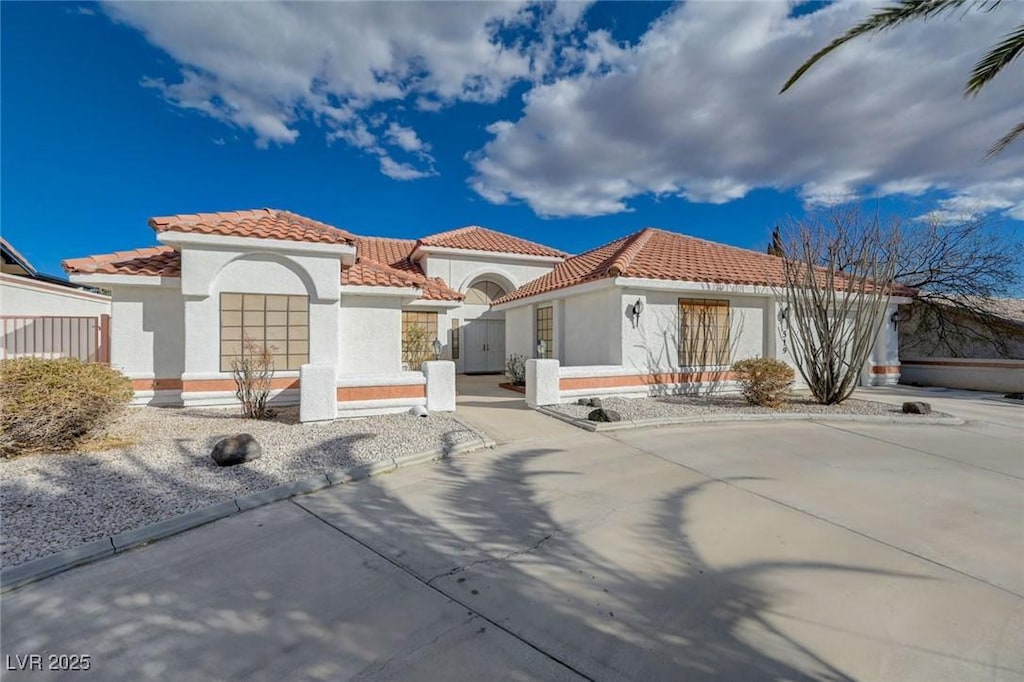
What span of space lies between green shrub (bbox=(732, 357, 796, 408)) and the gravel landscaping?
764 cm

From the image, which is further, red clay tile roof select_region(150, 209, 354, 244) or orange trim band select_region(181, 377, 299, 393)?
orange trim band select_region(181, 377, 299, 393)

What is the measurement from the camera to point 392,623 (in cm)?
301

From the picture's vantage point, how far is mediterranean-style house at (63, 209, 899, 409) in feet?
33.1

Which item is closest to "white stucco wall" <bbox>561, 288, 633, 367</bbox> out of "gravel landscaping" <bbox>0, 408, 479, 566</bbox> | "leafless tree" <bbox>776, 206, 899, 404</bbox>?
"leafless tree" <bbox>776, 206, 899, 404</bbox>

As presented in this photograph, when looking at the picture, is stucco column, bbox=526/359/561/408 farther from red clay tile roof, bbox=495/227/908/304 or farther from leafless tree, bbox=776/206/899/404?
leafless tree, bbox=776/206/899/404

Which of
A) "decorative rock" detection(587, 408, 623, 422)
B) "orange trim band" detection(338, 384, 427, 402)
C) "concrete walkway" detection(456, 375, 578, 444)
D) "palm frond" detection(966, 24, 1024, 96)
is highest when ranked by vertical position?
"palm frond" detection(966, 24, 1024, 96)

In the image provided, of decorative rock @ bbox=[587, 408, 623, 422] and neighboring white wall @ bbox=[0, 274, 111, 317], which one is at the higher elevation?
neighboring white wall @ bbox=[0, 274, 111, 317]

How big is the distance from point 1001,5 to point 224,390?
51.0 feet

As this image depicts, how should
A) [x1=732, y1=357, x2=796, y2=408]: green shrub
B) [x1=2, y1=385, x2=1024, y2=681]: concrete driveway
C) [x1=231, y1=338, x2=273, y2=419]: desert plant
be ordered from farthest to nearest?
[x1=732, y1=357, x2=796, y2=408]: green shrub < [x1=231, y1=338, x2=273, y2=419]: desert plant < [x1=2, y1=385, x2=1024, y2=681]: concrete driveway

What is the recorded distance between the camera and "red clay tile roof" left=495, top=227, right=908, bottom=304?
1256cm

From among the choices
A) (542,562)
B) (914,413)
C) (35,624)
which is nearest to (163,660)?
(35,624)

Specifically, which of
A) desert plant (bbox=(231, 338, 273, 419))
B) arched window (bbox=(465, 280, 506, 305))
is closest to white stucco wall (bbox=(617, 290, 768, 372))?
desert plant (bbox=(231, 338, 273, 419))

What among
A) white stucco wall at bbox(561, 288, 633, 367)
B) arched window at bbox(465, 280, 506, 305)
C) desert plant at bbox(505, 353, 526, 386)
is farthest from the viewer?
arched window at bbox(465, 280, 506, 305)

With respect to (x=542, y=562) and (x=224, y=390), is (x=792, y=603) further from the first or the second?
(x=224, y=390)
